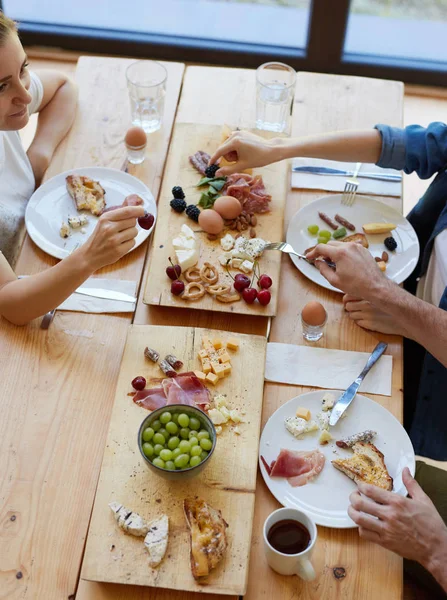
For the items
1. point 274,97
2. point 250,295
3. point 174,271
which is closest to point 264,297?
point 250,295

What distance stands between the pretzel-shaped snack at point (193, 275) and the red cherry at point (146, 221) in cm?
18

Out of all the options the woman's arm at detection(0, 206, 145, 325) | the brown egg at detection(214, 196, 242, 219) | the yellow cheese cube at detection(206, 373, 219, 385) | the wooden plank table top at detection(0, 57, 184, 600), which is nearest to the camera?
the wooden plank table top at detection(0, 57, 184, 600)

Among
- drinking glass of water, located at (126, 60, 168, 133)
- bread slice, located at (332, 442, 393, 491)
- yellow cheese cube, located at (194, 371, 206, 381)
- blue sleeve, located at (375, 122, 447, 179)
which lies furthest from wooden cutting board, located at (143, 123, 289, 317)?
bread slice, located at (332, 442, 393, 491)

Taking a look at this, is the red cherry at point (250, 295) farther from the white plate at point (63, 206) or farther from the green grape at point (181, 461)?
the green grape at point (181, 461)

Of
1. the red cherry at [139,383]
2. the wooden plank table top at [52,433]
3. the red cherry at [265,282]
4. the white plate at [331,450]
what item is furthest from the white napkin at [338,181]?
the red cherry at [139,383]

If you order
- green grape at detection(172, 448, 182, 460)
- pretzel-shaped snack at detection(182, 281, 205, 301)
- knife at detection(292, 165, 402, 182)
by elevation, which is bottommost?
pretzel-shaped snack at detection(182, 281, 205, 301)

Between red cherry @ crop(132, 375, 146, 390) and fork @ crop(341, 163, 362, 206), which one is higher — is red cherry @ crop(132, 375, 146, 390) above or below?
below

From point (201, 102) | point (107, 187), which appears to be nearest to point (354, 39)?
point (201, 102)

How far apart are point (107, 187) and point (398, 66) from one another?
97.8 inches

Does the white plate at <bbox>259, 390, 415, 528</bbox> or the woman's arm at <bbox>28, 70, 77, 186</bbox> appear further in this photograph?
the woman's arm at <bbox>28, 70, 77, 186</bbox>

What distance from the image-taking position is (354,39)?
162 inches

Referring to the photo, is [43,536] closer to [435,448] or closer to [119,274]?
[119,274]

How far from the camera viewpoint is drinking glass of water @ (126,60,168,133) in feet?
7.86

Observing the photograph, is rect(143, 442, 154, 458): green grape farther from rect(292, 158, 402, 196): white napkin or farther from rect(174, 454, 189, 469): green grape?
rect(292, 158, 402, 196): white napkin
